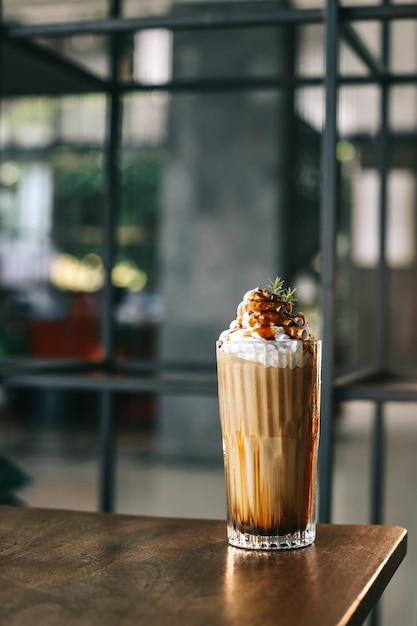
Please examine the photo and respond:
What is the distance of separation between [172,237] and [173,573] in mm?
5646

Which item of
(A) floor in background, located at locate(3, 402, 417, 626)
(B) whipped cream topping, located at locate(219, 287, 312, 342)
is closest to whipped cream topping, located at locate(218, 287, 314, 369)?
(B) whipped cream topping, located at locate(219, 287, 312, 342)

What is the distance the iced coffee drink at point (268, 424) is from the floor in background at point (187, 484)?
2.24 m

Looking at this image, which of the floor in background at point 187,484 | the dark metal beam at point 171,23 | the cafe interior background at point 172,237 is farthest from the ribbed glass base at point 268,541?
the floor in background at point 187,484

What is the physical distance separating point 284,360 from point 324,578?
0.23 metres

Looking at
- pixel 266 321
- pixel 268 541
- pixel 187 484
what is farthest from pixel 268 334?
Answer: pixel 187 484

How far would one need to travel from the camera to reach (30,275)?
32.1ft

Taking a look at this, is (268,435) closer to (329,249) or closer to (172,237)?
(329,249)

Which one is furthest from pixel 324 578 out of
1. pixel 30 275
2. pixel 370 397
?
pixel 30 275

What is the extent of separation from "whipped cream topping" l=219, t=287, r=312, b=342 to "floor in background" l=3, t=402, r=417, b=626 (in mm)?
2293

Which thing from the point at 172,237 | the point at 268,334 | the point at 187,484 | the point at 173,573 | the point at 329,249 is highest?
the point at 172,237

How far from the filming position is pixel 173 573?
3.23 ft

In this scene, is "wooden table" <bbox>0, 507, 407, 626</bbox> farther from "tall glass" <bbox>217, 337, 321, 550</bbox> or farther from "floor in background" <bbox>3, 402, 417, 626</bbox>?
"floor in background" <bbox>3, 402, 417, 626</bbox>

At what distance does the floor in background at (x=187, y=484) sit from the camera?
4.12 meters

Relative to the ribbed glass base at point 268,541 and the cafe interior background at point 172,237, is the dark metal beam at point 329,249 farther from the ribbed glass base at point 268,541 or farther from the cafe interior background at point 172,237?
the ribbed glass base at point 268,541
